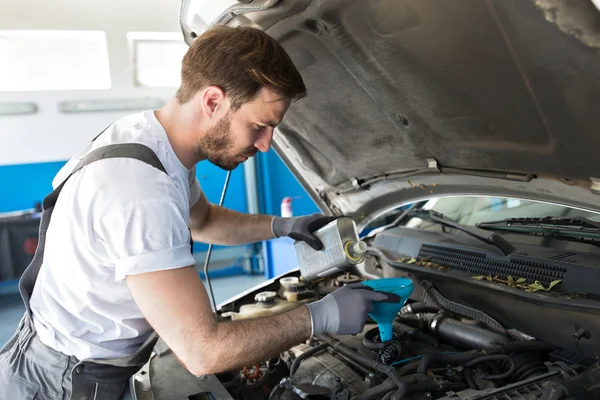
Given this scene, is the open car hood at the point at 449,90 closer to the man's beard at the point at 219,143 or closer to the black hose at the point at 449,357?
the man's beard at the point at 219,143

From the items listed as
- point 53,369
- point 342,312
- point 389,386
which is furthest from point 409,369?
point 53,369

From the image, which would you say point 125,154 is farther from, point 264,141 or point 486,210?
point 486,210

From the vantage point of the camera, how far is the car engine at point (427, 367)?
118 cm

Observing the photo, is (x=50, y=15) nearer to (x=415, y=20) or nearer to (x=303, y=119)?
(x=303, y=119)

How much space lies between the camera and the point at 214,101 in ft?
4.39

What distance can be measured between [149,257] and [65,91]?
17.3ft

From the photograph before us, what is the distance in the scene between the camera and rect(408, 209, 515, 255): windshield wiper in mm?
1658

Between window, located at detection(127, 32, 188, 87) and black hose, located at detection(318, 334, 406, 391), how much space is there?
16.7 feet

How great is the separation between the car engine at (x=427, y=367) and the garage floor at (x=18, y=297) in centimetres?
366

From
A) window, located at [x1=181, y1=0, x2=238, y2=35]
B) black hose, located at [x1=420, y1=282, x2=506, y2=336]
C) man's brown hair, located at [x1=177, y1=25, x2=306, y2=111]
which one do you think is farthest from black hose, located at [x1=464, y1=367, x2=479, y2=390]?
window, located at [x1=181, y1=0, x2=238, y2=35]

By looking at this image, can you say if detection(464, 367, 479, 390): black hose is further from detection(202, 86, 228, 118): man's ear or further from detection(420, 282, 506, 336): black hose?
detection(202, 86, 228, 118): man's ear

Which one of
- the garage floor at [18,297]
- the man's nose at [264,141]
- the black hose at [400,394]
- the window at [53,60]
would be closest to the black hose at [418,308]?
the black hose at [400,394]

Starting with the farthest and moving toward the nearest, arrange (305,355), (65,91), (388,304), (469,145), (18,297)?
(65,91) → (18,297) → (469,145) → (305,355) → (388,304)

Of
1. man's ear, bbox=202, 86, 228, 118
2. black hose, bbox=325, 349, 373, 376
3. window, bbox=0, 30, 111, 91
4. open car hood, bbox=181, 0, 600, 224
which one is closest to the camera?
open car hood, bbox=181, 0, 600, 224
